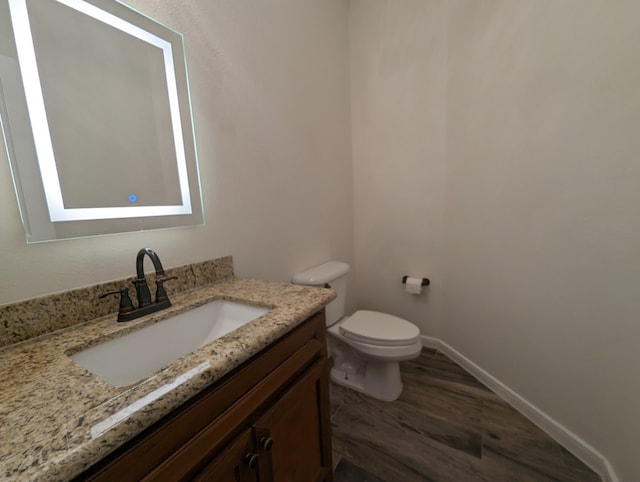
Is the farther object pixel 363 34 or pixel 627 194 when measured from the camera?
pixel 363 34

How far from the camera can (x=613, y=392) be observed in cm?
102

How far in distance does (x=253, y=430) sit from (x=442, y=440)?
1133mm

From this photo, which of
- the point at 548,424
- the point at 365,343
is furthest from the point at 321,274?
the point at 548,424

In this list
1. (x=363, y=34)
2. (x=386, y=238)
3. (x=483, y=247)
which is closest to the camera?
(x=483, y=247)

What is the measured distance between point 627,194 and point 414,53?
57.4 inches

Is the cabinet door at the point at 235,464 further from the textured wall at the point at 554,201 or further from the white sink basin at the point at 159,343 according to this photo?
the textured wall at the point at 554,201

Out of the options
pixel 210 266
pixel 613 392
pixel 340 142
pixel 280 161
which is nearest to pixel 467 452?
pixel 613 392

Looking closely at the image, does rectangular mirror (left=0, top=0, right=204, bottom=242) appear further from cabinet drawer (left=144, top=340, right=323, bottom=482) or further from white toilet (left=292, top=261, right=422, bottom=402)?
white toilet (left=292, top=261, right=422, bottom=402)

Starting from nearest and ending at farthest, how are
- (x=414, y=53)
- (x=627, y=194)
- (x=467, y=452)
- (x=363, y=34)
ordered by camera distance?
(x=627, y=194)
(x=467, y=452)
(x=414, y=53)
(x=363, y=34)

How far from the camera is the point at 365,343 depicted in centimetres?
145

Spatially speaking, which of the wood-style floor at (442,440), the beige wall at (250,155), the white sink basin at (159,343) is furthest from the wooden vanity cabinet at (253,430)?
the beige wall at (250,155)

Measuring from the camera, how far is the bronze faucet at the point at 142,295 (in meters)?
0.76

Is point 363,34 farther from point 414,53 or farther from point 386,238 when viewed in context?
point 386,238

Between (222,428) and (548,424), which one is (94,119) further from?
(548,424)
